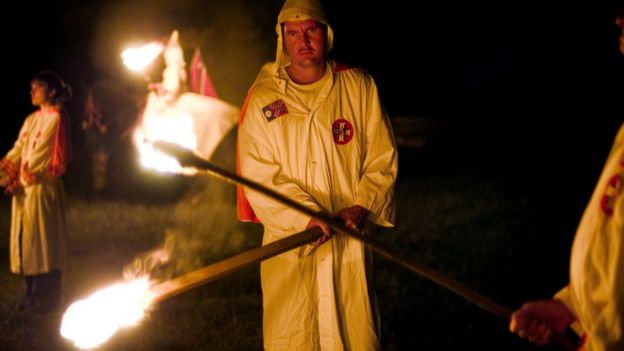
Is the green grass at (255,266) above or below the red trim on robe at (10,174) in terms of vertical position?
below

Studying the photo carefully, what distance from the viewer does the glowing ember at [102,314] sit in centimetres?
262

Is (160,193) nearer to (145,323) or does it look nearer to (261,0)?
(261,0)

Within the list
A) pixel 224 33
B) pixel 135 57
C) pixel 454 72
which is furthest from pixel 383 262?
pixel 454 72

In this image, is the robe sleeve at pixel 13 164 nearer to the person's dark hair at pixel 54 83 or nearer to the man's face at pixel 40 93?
the man's face at pixel 40 93

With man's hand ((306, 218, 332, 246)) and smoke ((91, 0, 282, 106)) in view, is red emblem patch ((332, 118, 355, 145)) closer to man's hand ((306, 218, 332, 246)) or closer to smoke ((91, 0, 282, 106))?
man's hand ((306, 218, 332, 246))

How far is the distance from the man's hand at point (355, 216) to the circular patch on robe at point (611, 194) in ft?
5.46

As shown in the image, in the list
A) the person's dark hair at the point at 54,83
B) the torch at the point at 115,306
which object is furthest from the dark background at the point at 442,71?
the torch at the point at 115,306

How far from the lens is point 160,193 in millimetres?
14156

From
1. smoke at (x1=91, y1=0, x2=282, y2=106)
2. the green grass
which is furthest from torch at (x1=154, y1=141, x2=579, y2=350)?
smoke at (x1=91, y1=0, x2=282, y2=106)

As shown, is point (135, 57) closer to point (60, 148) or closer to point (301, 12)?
point (60, 148)

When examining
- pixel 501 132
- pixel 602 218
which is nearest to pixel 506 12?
pixel 501 132

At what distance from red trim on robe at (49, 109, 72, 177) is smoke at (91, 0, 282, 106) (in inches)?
161

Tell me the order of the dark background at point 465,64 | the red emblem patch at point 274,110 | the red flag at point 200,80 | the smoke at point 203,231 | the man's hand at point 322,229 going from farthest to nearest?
the dark background at point 465,64 → the red flag at point 200,80 → the smoke at point 203,231 → the red emblem patch at point 274,110 → the man's hand at point 322,229

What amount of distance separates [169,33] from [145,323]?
6.59 meters
